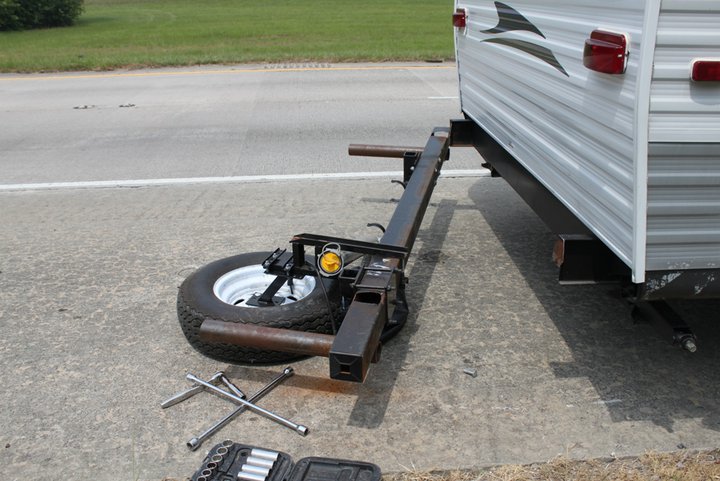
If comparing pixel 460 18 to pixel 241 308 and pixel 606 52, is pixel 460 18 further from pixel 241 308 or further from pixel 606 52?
pixel 241 308

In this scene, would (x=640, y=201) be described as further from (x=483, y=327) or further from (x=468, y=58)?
(x=468, y=58)

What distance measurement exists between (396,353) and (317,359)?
423 millimetres

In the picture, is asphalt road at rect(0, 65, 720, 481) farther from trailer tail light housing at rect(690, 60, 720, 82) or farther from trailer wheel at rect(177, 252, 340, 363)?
trailer tail light housing at rect(690, 60, 720, 82)

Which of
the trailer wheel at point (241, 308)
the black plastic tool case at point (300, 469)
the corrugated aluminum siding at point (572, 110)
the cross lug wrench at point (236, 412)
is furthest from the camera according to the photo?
the trailer wheel at point (241, 308)

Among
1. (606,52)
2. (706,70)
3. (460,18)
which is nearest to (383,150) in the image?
(460,18)

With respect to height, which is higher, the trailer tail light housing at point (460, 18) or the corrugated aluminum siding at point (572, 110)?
the trailer tail light housing at point (460, 18)

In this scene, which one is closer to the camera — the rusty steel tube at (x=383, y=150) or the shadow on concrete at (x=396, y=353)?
the shadow on concrete at (x=396, y=353)

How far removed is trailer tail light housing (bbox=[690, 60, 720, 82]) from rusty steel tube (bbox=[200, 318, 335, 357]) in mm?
1642

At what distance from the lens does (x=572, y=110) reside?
318 centimetres

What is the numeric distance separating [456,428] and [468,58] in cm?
311

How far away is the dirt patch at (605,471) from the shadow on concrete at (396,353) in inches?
17.0

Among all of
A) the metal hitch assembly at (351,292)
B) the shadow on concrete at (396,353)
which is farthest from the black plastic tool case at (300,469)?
the metal hitch assembly at (351,292)

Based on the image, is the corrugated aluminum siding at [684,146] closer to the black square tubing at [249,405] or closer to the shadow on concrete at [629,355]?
the shadow on concrete at [629,355]

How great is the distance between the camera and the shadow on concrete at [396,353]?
3.21m
